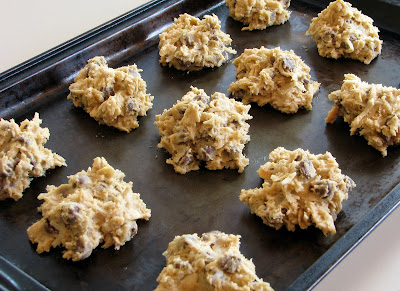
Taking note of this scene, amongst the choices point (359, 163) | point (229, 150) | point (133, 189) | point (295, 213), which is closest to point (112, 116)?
point (133, 189)

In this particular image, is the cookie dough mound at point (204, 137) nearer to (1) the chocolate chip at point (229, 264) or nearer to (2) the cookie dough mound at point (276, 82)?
(2) the cookie dough mound at point (276, 82)

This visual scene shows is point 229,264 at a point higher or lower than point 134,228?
higher

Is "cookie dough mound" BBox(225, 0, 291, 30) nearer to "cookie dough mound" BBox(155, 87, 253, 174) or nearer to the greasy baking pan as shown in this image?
the greasy baking pan

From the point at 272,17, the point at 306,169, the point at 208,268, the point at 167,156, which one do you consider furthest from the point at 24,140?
the point at 272,17

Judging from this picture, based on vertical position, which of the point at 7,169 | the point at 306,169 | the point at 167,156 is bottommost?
the point at 167,156

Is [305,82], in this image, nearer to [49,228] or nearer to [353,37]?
[353,37]

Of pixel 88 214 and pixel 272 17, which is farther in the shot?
pixel 272 17
